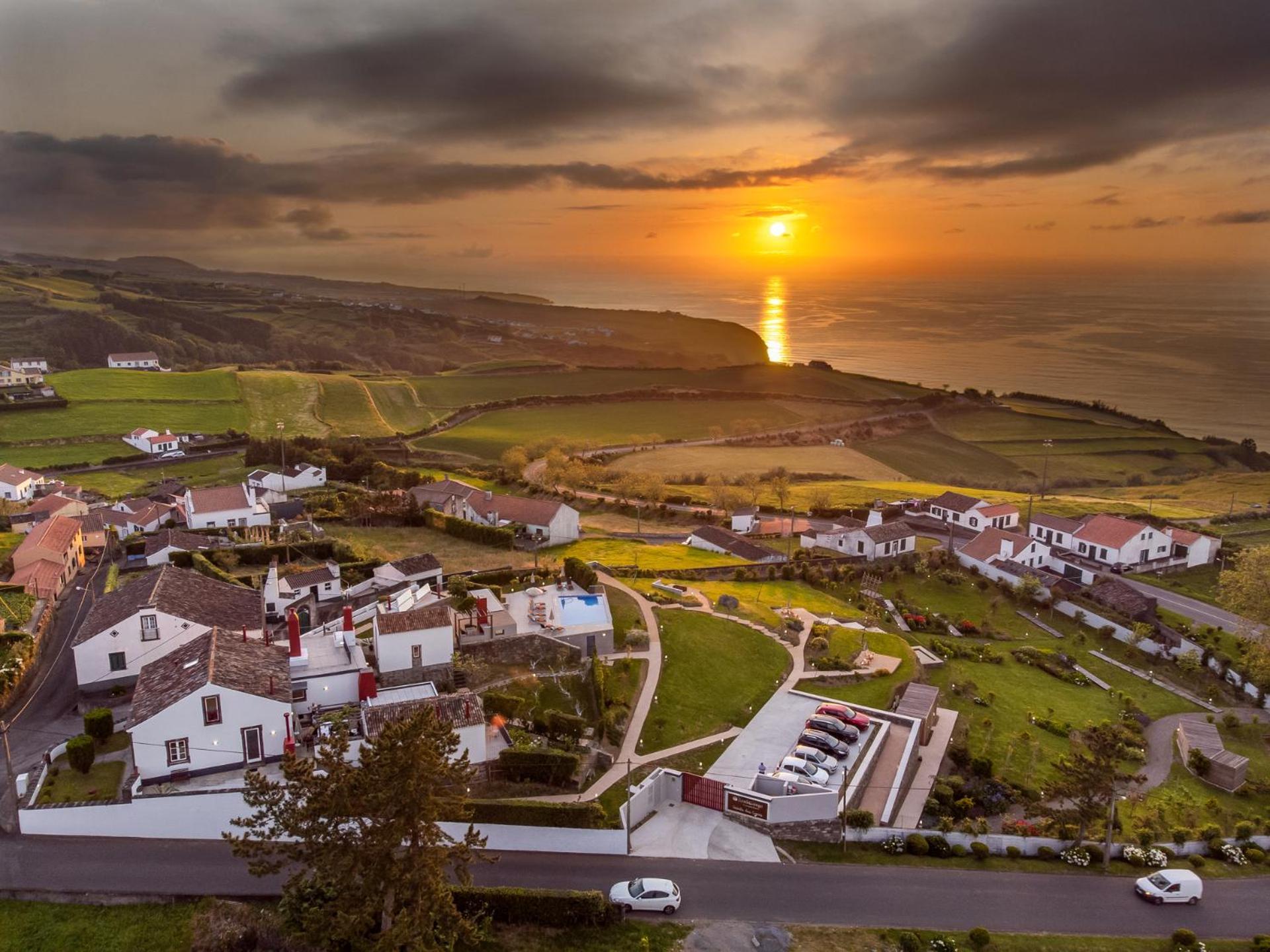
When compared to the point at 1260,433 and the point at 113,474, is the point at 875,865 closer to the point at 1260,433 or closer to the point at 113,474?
the point at 113,474

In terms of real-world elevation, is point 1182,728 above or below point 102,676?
below

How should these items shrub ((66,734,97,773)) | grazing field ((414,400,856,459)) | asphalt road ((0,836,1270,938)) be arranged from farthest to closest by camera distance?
1. grazing field ((414,400,856,459))
2. shrub ((66,734,97,773))
3. asphalt road ((0,836,1270,938))

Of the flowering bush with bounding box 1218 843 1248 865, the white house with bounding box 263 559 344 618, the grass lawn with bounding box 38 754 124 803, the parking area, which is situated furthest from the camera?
the white house with bounding box 263 559 344 618

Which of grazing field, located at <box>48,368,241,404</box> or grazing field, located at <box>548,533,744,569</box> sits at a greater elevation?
grazing field, located at <box>48,368,241,404</box>

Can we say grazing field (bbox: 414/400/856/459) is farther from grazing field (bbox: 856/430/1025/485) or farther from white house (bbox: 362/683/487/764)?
white house (bbox: 362/683/487/764)

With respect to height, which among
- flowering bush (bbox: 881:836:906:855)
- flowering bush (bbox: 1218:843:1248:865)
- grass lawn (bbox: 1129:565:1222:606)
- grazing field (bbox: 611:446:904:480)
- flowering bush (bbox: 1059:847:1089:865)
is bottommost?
grass lawn (bbox: 1129:565:1222:606)

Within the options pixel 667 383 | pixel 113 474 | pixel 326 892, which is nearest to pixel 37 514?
pixel 113 474

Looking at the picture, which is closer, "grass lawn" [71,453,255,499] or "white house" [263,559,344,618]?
"white house" [263,559,344,618]

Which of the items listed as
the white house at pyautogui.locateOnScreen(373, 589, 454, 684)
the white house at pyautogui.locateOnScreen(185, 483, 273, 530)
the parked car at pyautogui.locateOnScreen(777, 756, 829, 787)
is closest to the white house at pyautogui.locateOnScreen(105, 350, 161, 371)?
the white house at pyautogui.locateOnScreen(185, 483, 273, 530)
